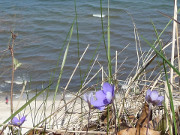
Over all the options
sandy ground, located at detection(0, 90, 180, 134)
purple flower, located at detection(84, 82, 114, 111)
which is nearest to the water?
sandy ground, located at detection(0, 90, 180, 134)

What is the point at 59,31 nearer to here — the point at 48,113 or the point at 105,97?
the point at 48,113

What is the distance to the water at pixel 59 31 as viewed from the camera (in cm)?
574

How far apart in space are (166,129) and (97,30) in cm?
629

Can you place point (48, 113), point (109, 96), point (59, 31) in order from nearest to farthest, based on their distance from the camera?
1. point (109, 96)
2. point (48, 113)
3. point (59, 31)

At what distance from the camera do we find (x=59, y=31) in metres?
7.56

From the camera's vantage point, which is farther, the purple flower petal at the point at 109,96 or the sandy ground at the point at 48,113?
the sandy ground at the point at 48,113

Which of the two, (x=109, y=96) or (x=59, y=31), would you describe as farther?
(x=59, y=31)

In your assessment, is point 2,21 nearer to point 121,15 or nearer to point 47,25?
point 47,25

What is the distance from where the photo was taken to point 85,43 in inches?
272

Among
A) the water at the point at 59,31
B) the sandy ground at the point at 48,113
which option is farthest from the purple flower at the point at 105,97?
the water at the point at 59,31

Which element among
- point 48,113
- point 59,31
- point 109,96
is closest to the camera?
point 109,96

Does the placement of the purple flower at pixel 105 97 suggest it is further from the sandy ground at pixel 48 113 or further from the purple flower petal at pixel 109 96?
the sandy ground at pixel 48 113

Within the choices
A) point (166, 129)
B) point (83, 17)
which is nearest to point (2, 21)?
point (83, 17)

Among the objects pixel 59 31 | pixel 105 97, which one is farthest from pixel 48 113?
pixel 59 31
